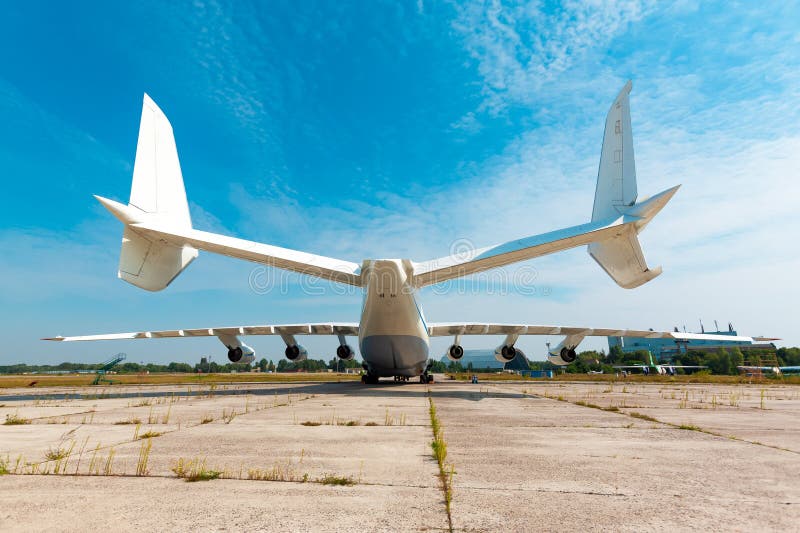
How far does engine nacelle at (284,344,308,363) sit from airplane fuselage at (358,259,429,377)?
3990 millimetres

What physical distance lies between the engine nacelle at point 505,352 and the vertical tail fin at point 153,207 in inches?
649

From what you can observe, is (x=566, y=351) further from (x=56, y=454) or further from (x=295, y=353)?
(x=56, y=454)

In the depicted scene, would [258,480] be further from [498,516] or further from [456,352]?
[456,352]

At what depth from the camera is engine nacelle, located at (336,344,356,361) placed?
77.8 feet

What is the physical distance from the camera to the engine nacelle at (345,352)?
23703 millimetres

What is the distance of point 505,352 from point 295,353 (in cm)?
1120

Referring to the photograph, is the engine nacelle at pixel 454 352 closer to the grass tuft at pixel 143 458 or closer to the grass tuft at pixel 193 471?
the grass tuft at pixel 143 458

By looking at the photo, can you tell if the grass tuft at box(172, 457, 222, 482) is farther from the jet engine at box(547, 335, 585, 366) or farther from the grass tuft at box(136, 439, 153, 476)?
the jet engine at box(547, 335, 585, 366)

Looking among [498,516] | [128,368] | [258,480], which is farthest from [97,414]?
[128,368]

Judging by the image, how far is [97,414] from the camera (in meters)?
8.50

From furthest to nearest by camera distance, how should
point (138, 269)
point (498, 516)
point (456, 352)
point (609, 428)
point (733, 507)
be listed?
point (456, 352), point (138, 269), point (609, 428), point (733, 507), point (498, 516)

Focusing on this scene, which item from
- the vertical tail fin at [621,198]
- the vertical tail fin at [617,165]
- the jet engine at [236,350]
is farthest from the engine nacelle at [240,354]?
the vertical tail fin at [617,165]

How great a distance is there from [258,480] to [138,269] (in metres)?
11.0

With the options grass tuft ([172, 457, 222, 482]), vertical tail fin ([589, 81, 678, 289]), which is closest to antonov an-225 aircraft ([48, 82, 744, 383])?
vertical tail fin ([589, 81, 678, 289])
